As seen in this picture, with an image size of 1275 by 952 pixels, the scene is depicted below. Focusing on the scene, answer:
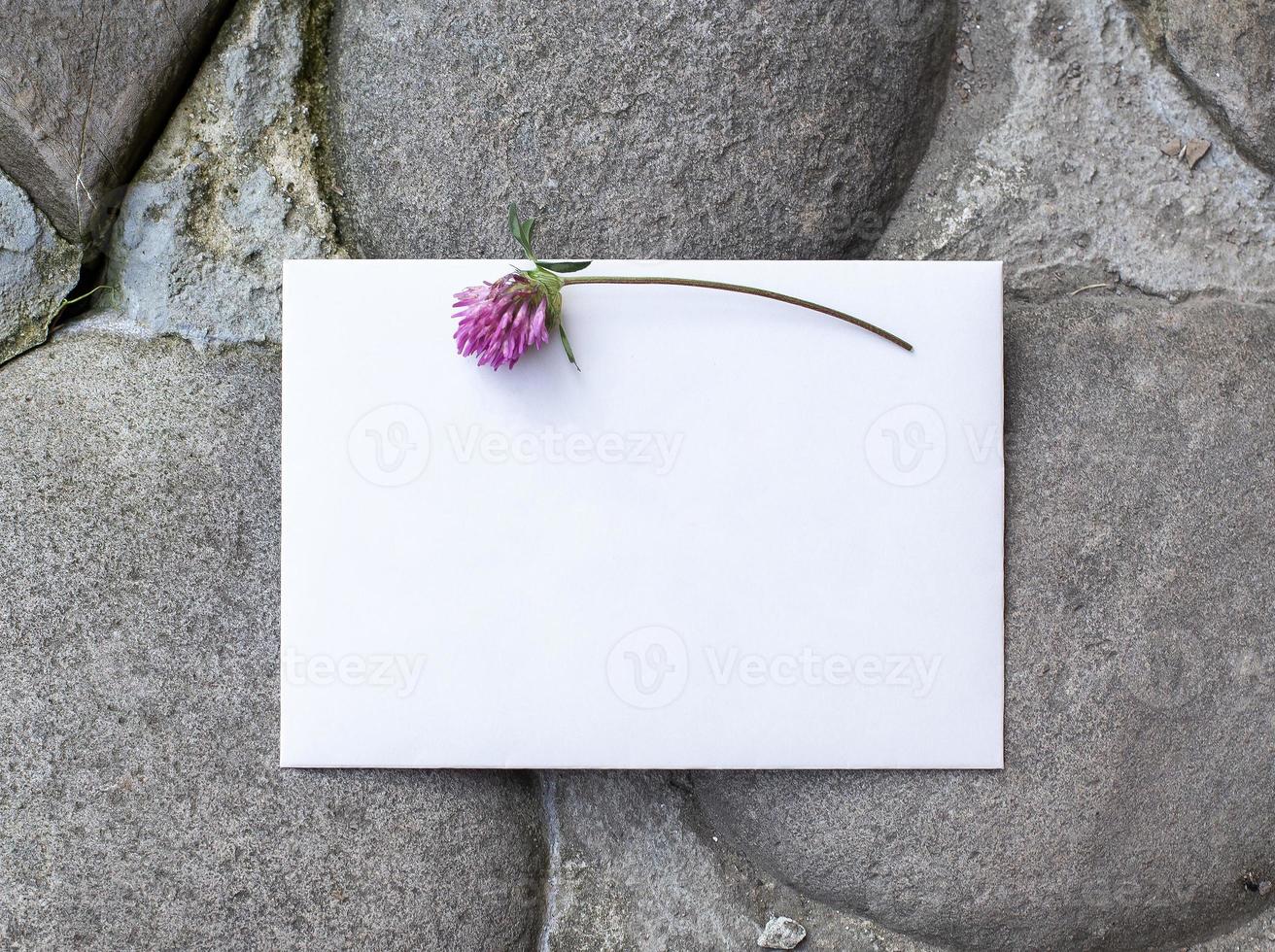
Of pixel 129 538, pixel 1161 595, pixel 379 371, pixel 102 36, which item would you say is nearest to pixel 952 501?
pixel 1161 595

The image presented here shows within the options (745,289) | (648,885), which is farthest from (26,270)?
(648,885)

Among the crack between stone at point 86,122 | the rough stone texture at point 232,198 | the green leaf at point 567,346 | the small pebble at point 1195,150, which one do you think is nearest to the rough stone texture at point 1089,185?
the small pebble at point 1195,150

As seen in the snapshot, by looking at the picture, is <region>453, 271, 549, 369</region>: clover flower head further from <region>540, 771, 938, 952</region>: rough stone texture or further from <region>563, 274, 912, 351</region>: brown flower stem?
<region>540, 771, 938, 952</region>: rough stone texture

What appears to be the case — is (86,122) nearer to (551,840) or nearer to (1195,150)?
(551,840)

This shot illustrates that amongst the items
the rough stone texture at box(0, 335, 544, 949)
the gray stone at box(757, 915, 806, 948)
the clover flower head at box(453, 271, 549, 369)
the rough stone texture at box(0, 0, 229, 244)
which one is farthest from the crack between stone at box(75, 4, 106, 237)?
the gray stone at box(757, 915, 806, 948)

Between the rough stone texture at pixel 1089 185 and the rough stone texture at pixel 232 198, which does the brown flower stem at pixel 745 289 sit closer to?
the rough stone texture at pixel 1089 185
